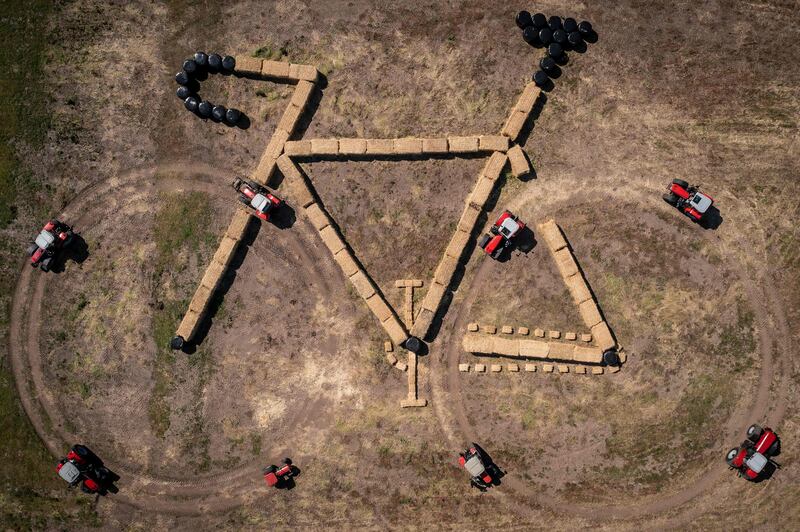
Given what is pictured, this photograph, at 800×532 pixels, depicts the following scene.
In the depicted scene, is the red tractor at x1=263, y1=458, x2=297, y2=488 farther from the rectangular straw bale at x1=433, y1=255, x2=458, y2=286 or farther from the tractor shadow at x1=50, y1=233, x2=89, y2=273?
the tractor shadow at x1=50, y1=233, x2=89, y2=273

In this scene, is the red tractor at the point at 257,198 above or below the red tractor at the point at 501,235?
below

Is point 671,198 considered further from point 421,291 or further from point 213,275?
point 213,275

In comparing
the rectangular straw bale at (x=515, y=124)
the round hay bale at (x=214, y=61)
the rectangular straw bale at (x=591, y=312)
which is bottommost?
the rectangular straw bale at (x=591, y=312)

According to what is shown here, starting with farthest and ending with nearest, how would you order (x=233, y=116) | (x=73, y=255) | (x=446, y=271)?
(x=73, y=255) < (x=233, y=116) < (x=446, y=271)

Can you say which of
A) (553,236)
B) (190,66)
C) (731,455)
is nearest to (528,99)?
(553,236)

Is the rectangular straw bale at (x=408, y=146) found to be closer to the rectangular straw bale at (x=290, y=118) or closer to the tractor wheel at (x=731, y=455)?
the rectangular straw bale at (x=290, y=118)

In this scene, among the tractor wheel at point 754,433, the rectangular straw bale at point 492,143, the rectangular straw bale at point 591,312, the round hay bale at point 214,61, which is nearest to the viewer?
the tractor wheel at point 754,433

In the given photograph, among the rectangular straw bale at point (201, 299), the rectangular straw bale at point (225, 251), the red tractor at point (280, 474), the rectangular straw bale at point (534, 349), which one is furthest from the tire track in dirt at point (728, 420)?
the rectangular straw bale at point (201, 299)

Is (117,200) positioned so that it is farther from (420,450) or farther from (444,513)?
(444,513)
